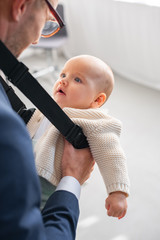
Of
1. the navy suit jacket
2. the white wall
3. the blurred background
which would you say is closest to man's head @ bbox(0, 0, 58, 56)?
the navy suit jacket

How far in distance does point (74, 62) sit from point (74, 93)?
0.16m

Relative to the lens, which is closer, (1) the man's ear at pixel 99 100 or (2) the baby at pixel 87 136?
(2) the baby at pixel 87 136

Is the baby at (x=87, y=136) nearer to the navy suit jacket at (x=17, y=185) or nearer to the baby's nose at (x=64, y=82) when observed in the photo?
the baby's nose at (x=64, y=82)

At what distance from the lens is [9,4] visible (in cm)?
69

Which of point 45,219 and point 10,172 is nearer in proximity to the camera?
point 10,172

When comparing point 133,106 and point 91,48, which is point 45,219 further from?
point 91,48

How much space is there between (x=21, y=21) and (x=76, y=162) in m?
0.50

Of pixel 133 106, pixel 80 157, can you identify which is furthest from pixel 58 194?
pixel 133 106

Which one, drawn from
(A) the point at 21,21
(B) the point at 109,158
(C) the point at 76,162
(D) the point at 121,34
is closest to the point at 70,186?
(C) the point at 76,162

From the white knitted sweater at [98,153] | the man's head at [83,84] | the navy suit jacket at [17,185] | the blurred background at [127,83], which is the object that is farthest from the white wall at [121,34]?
the navy suit jacket at [17,185]

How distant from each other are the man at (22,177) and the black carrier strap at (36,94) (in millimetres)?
29

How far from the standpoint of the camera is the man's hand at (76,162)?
40.5 inches

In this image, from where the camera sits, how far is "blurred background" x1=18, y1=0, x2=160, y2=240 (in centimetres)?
189

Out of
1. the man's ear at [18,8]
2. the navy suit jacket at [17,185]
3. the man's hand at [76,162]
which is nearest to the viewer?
the navy suit jacket at [17,185]
